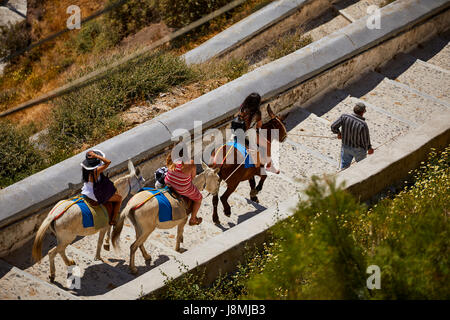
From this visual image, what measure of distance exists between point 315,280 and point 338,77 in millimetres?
6047

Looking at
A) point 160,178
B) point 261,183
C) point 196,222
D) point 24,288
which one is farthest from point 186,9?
point 24,288

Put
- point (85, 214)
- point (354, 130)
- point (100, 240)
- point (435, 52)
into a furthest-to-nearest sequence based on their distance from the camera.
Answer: point (435, 52)
point (354, 130)
point (100, 240)
point (85, 214)

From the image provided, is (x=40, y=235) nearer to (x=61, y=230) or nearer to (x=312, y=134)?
(x=61, y=230)

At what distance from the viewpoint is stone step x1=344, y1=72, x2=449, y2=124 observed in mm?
10273

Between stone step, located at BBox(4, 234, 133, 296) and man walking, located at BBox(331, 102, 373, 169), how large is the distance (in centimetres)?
375

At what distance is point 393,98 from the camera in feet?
35.0

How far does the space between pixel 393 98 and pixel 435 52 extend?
2095mm

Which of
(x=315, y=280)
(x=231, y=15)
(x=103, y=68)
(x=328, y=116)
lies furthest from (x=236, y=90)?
(x=231, y=15)

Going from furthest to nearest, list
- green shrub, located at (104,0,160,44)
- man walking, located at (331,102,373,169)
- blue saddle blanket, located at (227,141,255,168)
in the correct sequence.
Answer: green shrub, located at (104,0,160,44)
man walking, located at (331,102,373,169)
blue saddle blanket, located at (227,141,255,168)

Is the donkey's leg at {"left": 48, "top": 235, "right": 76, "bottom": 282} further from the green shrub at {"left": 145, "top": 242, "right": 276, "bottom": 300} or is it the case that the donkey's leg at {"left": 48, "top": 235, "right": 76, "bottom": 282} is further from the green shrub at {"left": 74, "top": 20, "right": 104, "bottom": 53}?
the green shrub at {"left": 74, "top": 20, "right": 104, "bottom": 53}

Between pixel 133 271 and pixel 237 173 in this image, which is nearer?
pixel 133 271

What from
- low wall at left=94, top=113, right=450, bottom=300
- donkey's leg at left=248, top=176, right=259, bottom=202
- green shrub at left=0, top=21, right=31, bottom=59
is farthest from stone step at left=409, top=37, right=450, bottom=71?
green shrub at left=0, top=21, right=31, bottom=59

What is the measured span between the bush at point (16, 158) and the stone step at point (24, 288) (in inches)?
78.5

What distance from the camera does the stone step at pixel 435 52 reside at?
11648mm
